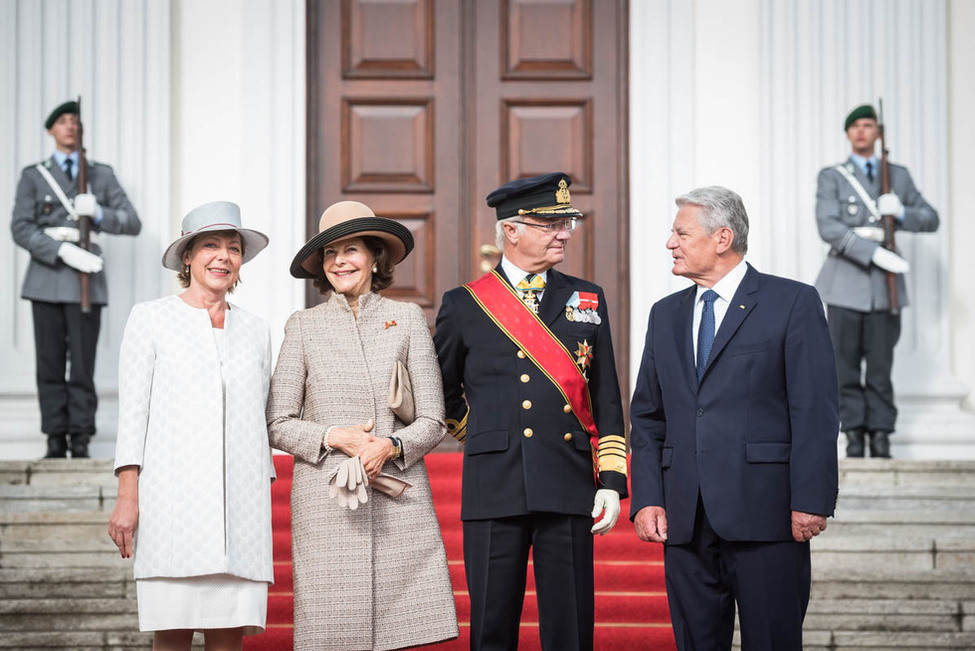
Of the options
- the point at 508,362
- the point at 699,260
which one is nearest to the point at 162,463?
the point at 508,362

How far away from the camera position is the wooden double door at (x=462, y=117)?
7.61 meters

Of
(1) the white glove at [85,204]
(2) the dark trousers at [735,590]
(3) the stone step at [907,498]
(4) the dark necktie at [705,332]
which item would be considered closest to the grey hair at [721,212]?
(4) the dark necktie at [705,332]

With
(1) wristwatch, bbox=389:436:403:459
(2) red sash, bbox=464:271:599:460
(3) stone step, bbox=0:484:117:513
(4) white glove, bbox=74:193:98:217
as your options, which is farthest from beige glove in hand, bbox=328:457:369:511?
(4) white glove, bbox=74:193:98:217

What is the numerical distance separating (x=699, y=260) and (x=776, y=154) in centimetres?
401

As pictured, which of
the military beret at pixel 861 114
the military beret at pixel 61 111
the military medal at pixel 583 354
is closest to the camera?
the military medal at pixel 583 354

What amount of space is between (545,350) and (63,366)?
12.4 ft

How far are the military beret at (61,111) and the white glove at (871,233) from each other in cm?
415

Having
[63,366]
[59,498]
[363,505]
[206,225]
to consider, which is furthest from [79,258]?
[363,505]

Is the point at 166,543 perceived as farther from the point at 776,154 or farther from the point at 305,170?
the point at 776,154

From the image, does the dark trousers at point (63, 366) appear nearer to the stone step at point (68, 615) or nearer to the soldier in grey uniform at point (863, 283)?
the stone step at point (68, 615)

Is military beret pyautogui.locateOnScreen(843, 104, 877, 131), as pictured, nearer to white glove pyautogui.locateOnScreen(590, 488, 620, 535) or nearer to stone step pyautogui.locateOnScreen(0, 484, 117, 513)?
white glove pyautogui.locateOnScreen(590, 488, 620, 535)

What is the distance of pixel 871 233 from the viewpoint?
6723 mm

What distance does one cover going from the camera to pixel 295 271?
3.83 meters

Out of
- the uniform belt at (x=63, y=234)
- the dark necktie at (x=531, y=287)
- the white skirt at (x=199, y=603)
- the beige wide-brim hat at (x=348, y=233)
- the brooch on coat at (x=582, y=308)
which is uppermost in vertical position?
the uniform belt at (x=63, y=234)
